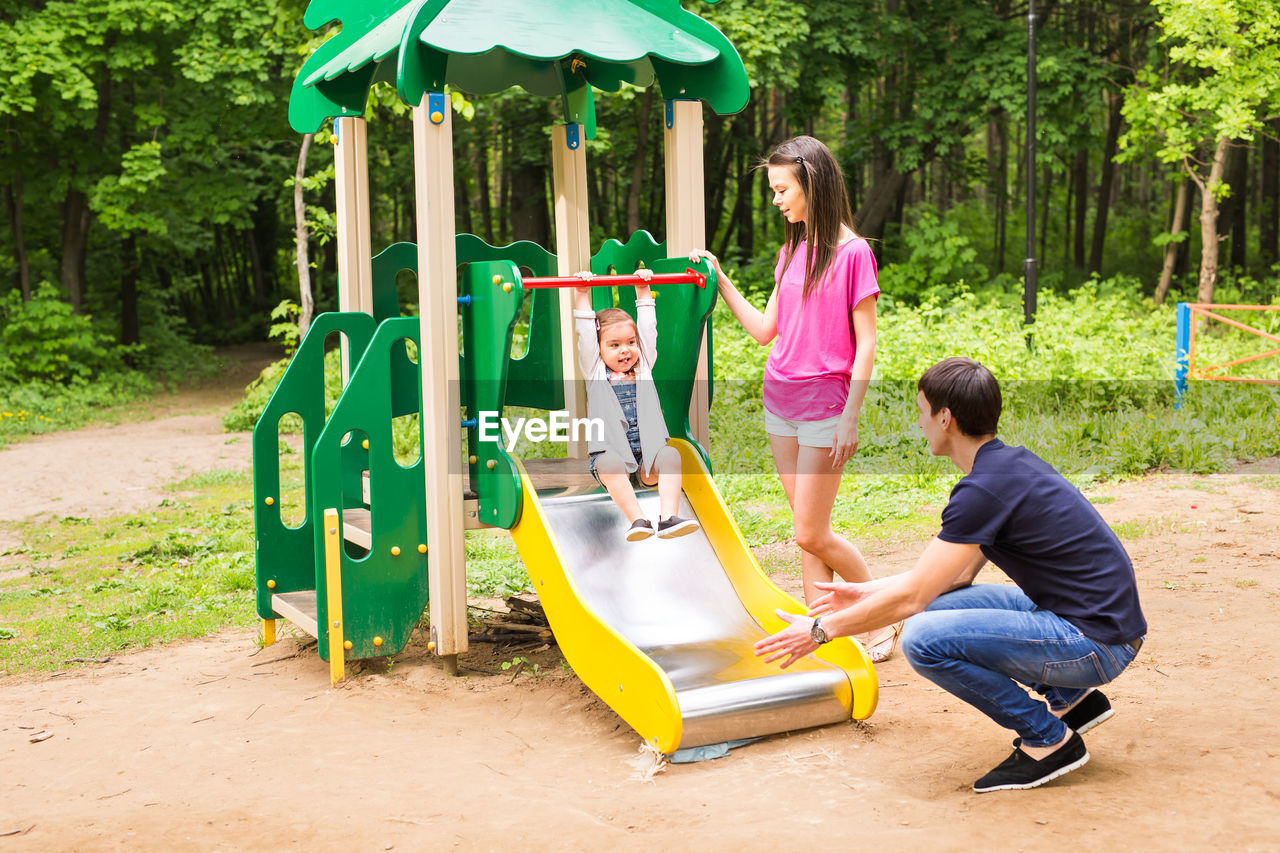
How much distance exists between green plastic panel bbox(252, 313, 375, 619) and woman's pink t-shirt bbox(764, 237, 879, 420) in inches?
80.5

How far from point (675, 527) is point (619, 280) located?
1.03m

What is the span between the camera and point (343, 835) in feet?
9.95

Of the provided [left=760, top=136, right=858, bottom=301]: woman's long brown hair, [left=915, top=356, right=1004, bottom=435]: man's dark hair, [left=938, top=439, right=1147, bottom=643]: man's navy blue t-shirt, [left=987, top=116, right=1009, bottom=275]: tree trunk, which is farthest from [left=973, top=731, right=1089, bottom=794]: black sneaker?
[left=987, top=116, right=1009, bottom=275]: tree trunk

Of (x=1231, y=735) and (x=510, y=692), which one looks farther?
(x=510, y=692)

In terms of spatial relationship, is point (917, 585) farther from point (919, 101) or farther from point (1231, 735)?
point (919, 101)

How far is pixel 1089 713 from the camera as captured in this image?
3.21m

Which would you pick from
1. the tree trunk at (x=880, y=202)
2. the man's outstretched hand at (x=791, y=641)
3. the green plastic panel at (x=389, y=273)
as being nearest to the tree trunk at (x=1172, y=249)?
the tree trunk at (x=880, y=202)

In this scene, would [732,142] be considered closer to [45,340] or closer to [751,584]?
[45,340]

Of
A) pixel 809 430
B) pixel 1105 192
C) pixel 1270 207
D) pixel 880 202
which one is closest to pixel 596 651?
pixel 809 430

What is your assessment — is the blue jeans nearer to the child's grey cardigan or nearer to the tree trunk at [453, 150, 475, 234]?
the child's grey cardigan

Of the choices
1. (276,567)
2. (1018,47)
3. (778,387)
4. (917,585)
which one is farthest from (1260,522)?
(1018,47)

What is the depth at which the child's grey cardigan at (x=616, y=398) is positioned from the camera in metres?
4.47

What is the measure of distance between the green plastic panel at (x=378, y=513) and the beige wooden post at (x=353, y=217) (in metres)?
0.88

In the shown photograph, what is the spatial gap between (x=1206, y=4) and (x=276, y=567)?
13.7 metres
